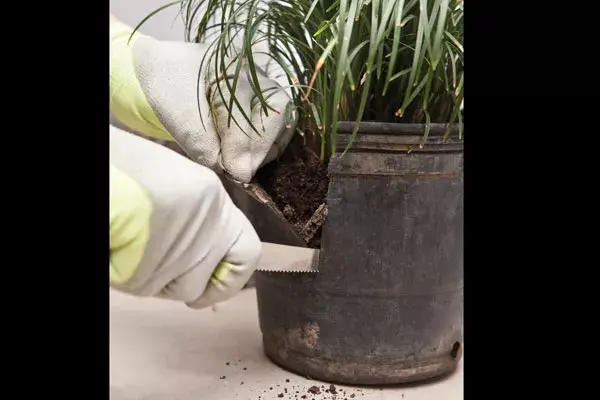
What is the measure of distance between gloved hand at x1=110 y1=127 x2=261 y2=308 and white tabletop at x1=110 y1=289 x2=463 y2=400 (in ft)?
1.25

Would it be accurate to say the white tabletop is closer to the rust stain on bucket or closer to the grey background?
the rust stain on bucket

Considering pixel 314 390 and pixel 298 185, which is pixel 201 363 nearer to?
pixel 314 390

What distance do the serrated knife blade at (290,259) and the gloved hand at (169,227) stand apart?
31 cm

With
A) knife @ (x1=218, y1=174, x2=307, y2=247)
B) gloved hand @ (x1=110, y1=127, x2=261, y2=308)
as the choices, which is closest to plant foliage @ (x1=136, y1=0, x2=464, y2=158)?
knife @ (x1=218, y1=174, x2=307, y2=247)

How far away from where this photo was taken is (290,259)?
1.07 meters

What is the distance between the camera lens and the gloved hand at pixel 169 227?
59cm

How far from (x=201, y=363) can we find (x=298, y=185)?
388 millimetres

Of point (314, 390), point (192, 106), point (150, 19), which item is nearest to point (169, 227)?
point (192, 106)
